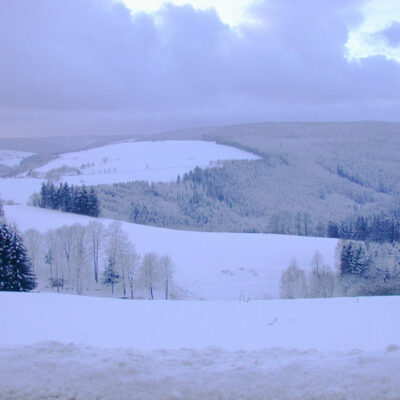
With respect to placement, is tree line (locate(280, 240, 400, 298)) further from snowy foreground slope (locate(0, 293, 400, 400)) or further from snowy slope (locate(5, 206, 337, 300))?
snowy foreground slope (locate(0, 293, 400, 400))

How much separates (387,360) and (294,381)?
159cm

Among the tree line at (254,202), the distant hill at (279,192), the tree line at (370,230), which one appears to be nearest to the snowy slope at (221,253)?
the tree line at (370,230)

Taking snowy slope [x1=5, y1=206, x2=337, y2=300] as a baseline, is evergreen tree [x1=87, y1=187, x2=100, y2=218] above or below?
above

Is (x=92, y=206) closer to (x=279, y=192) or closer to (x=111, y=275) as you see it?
(x=111, y=275)

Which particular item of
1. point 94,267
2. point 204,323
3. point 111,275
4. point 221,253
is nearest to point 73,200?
point 94,267

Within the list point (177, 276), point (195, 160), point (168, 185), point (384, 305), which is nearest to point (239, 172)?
point (195, 160)

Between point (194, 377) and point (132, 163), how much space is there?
126533 millimetres

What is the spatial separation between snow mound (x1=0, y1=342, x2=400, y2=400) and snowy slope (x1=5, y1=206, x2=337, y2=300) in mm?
25255

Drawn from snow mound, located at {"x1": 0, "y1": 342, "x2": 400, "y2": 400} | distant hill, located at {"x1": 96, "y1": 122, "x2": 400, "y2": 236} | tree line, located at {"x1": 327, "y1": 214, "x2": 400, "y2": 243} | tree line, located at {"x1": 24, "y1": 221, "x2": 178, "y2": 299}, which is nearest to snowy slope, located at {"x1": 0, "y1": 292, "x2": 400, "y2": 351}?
snow mound, located at {"x1": 0, "y1": 342, "x2": 400, "y2": 400}

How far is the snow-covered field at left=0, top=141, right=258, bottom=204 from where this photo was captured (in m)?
91.1

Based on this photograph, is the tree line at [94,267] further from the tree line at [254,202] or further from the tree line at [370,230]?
the tree line at [370,230]

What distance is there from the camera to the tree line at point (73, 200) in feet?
182

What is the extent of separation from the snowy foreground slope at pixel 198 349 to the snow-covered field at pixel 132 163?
6777cm

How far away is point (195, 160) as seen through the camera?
13362 centimetres
